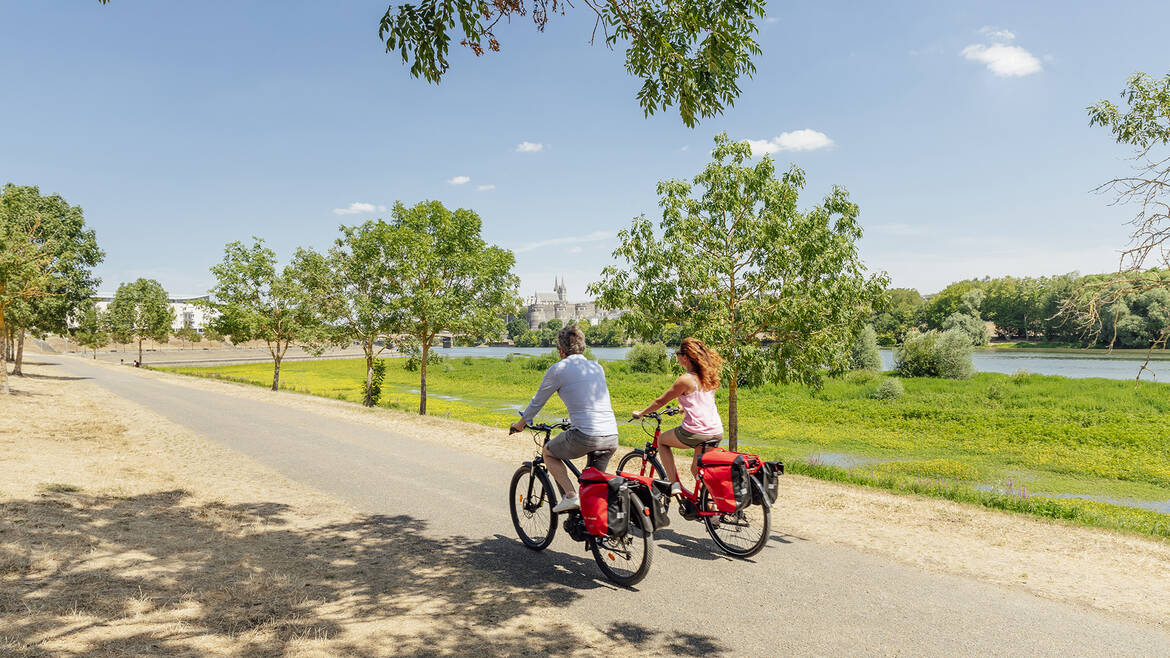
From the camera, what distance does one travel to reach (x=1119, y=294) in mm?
7625

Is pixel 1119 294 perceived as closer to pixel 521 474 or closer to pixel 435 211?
pixel 521 474

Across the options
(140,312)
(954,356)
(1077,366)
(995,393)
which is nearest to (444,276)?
(995,393)

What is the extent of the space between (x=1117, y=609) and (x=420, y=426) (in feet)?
46.3

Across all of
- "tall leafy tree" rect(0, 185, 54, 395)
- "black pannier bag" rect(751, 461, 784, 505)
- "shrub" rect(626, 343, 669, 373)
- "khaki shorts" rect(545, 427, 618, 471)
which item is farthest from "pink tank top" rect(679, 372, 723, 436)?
"shrub" rect(626, 343, 669, 373)

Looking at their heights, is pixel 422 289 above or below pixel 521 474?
above

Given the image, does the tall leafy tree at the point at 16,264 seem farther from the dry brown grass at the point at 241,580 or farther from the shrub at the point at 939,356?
the shrub at the point at 939,356

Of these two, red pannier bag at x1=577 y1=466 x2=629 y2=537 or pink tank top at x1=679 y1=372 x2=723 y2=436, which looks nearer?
red pannier bag at x1=577 y1=466 x2=629 y2=537

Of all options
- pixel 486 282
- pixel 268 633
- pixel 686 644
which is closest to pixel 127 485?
pixel 268 633

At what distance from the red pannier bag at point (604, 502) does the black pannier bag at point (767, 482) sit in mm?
1538

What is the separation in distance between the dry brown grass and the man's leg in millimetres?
852

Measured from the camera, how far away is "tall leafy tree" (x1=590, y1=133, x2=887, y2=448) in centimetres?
1272

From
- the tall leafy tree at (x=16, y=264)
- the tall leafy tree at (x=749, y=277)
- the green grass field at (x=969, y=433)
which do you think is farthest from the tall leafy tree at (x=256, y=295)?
the tall leafy tree at (x=749, y=277)

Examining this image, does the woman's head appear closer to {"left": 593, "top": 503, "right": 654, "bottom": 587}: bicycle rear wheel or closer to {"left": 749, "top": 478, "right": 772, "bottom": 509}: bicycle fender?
{"left": 749, "top": 478, "right": 772, "bottom": 509}: bicycle fender

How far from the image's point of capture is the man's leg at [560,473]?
18.3 ft
